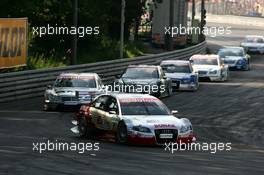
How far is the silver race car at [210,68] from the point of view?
44.3 m

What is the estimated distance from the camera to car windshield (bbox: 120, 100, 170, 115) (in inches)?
795

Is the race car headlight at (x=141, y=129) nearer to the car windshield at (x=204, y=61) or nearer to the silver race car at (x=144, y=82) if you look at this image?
the silver race car at (x=144, y=82)

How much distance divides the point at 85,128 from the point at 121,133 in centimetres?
178

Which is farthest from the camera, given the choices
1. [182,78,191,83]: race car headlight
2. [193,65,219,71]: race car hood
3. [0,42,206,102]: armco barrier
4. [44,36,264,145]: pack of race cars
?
[193,65,219,71]: race car hood

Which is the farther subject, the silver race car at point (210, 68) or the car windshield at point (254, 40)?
the car windshield at point (254, 40)

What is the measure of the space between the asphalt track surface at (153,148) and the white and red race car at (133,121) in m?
0.27

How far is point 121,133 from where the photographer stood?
19688 mm

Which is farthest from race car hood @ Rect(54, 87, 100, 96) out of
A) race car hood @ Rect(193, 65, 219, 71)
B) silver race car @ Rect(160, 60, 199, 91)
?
race car hood @ Rect(193, 65, 219, 71)

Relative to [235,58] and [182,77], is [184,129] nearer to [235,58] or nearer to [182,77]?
[182,77]

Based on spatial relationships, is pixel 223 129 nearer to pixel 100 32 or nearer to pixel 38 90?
pixel 38 90

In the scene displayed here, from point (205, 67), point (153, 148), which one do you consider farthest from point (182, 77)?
point (153, 148)

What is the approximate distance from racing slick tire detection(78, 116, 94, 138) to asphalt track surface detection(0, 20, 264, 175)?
0.25 metres

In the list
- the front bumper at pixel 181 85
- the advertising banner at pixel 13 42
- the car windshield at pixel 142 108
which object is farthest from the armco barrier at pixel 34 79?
the car windshield at pixel 142 108

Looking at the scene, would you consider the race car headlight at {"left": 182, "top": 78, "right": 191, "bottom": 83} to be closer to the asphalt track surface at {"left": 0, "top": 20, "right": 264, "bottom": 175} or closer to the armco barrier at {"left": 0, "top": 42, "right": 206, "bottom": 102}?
the asphalt track surface at {"left": 0, "top": 20, "right": 264, "bottom": 175}
